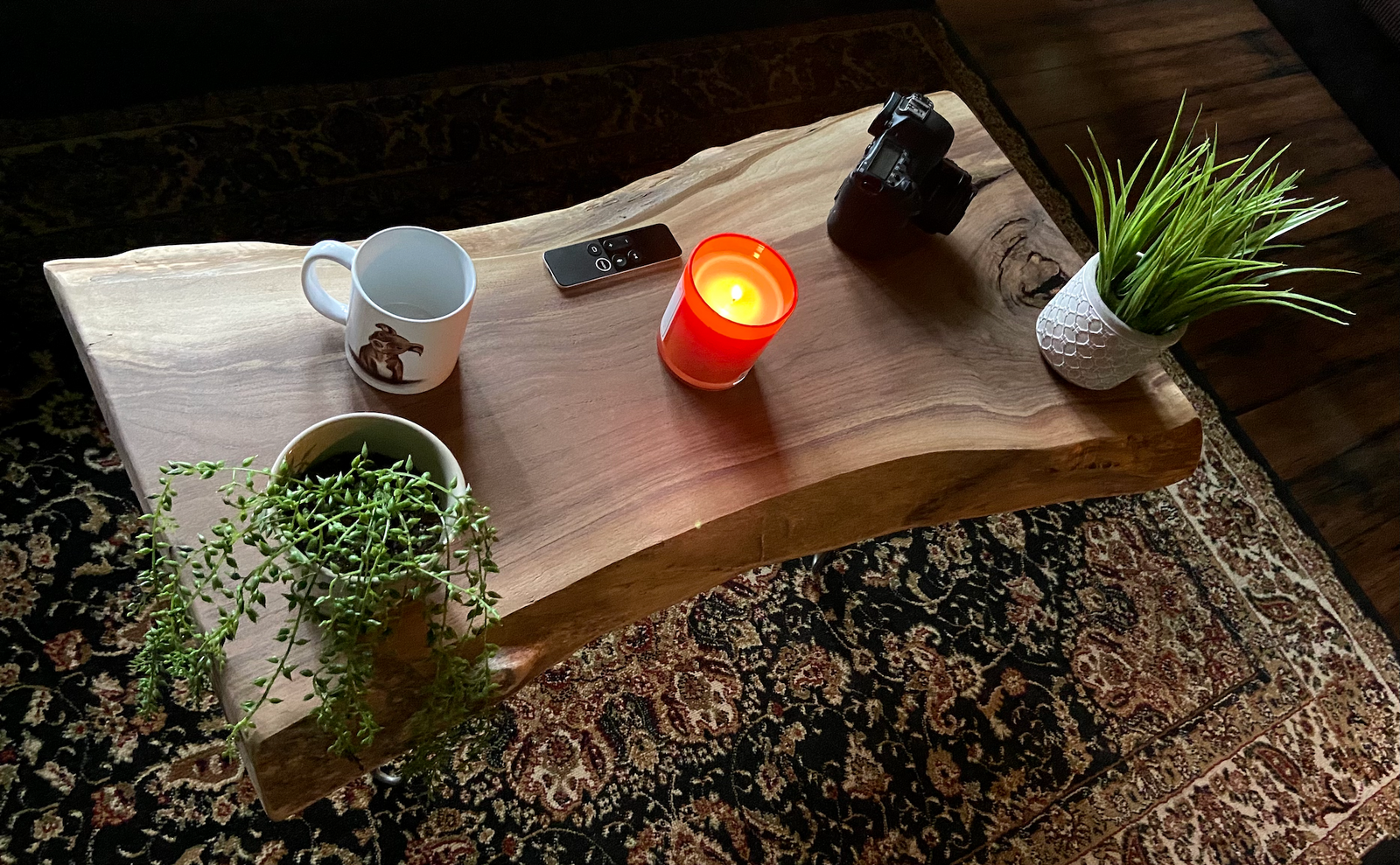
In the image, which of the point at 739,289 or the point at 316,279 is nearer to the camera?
the point at 316,279

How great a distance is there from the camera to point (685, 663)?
1338mm

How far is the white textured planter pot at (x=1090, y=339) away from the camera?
952 mm

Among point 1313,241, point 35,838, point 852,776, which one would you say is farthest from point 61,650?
point 1313,241

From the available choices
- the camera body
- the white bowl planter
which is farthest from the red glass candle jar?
the white bowl planter

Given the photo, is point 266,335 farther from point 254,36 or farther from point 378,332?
point 254,36

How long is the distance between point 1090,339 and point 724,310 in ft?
1.27

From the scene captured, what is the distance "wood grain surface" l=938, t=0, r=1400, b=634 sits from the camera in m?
1.82

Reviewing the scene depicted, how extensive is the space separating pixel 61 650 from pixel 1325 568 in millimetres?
1960

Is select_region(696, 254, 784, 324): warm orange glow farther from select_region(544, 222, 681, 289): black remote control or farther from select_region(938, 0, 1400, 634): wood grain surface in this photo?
select_region(938, 0, 1400, 634): wood grain surface

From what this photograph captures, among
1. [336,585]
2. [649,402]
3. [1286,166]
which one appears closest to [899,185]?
[649,402]

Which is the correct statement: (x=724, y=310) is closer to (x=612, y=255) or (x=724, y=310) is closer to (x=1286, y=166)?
(x=612, y=255)

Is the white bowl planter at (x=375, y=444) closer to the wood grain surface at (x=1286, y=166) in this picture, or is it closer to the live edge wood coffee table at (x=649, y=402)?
the live edge wood coffee table at (x=649, y=402)

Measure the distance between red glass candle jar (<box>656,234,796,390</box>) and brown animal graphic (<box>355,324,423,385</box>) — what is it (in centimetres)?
24

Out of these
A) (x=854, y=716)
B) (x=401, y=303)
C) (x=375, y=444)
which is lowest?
(x=854, y=716)
